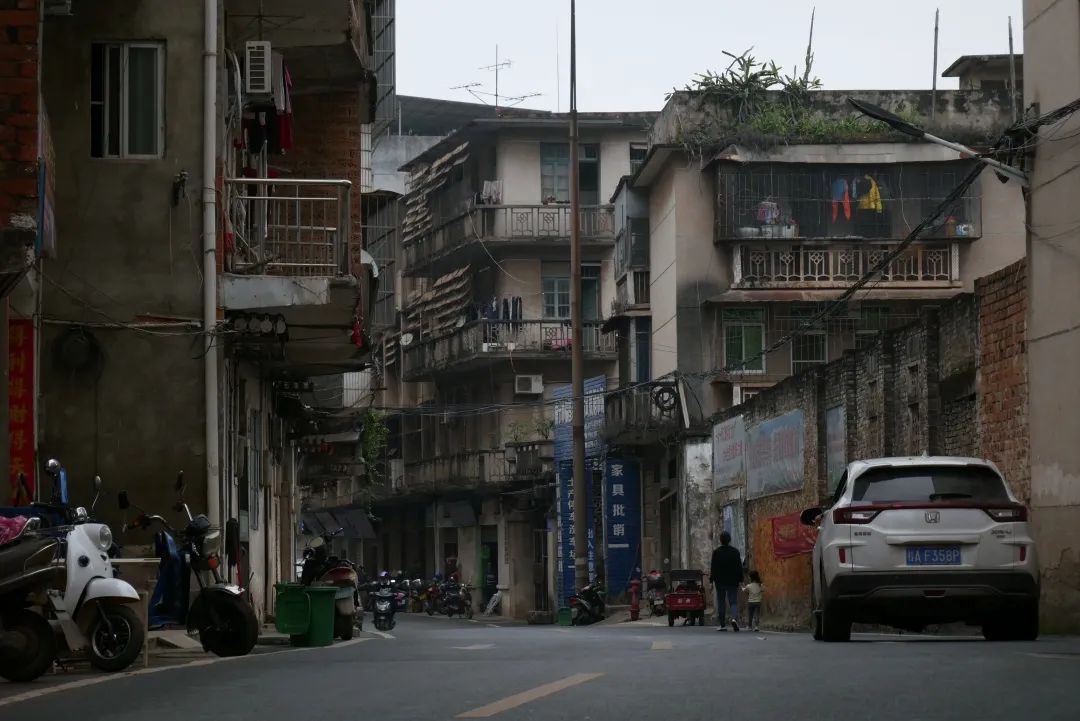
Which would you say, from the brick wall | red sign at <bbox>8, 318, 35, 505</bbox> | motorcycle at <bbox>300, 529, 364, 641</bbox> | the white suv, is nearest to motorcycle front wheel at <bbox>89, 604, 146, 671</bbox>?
red sign at <bbox>8, 318, 35, 505</bbox>

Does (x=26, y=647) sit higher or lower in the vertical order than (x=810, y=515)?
lower

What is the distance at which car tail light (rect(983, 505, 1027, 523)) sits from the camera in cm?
1677

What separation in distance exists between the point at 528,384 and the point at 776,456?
24556 mm

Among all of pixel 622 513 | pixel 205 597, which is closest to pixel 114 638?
pixel 205 597

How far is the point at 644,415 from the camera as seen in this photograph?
47.1 metres

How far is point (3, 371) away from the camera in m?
18.3

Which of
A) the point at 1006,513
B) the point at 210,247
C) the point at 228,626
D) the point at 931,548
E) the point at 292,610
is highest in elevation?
the point at 210,247

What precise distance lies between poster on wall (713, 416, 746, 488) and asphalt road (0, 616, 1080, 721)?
25.6 meters

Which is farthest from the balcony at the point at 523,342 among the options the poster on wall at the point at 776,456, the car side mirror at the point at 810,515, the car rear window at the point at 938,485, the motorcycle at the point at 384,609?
the car rear window at the point at 938,485

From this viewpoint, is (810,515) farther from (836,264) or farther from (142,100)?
(836,264)

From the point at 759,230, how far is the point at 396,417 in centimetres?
2816

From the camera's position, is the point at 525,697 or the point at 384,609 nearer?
the point at 525,697

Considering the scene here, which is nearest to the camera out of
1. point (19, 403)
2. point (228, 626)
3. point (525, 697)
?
point (525, 697)

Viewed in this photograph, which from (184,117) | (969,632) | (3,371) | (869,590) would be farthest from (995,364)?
(3,371)
